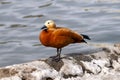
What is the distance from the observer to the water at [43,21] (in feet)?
32.8

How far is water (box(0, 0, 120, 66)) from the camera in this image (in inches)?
394

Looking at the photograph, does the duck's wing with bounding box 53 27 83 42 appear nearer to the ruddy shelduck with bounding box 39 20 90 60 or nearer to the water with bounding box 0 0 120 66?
the ruddy shelduck with bounding box 39 20 90 60

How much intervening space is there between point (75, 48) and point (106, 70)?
4.13 m

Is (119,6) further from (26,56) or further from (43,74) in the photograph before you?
(43,74)

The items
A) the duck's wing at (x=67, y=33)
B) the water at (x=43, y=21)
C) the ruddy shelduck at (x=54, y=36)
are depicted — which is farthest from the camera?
the water at (x=43, y=21)

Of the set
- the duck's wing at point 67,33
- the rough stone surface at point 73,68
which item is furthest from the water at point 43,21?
the rough stone surface at point 73,68

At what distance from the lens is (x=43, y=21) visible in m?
12.0

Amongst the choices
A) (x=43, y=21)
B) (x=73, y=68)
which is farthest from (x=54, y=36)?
(x=43, y=21)

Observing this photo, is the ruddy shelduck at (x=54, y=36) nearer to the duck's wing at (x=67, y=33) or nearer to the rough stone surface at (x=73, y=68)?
the duck's wing at (x=67, y=33)

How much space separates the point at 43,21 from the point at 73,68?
627cm

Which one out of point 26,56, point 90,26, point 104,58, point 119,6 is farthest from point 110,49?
point 119,6

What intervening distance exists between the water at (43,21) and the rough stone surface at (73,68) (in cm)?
335

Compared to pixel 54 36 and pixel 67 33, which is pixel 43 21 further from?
pixel 54 36

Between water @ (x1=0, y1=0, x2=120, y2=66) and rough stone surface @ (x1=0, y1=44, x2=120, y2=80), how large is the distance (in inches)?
132
